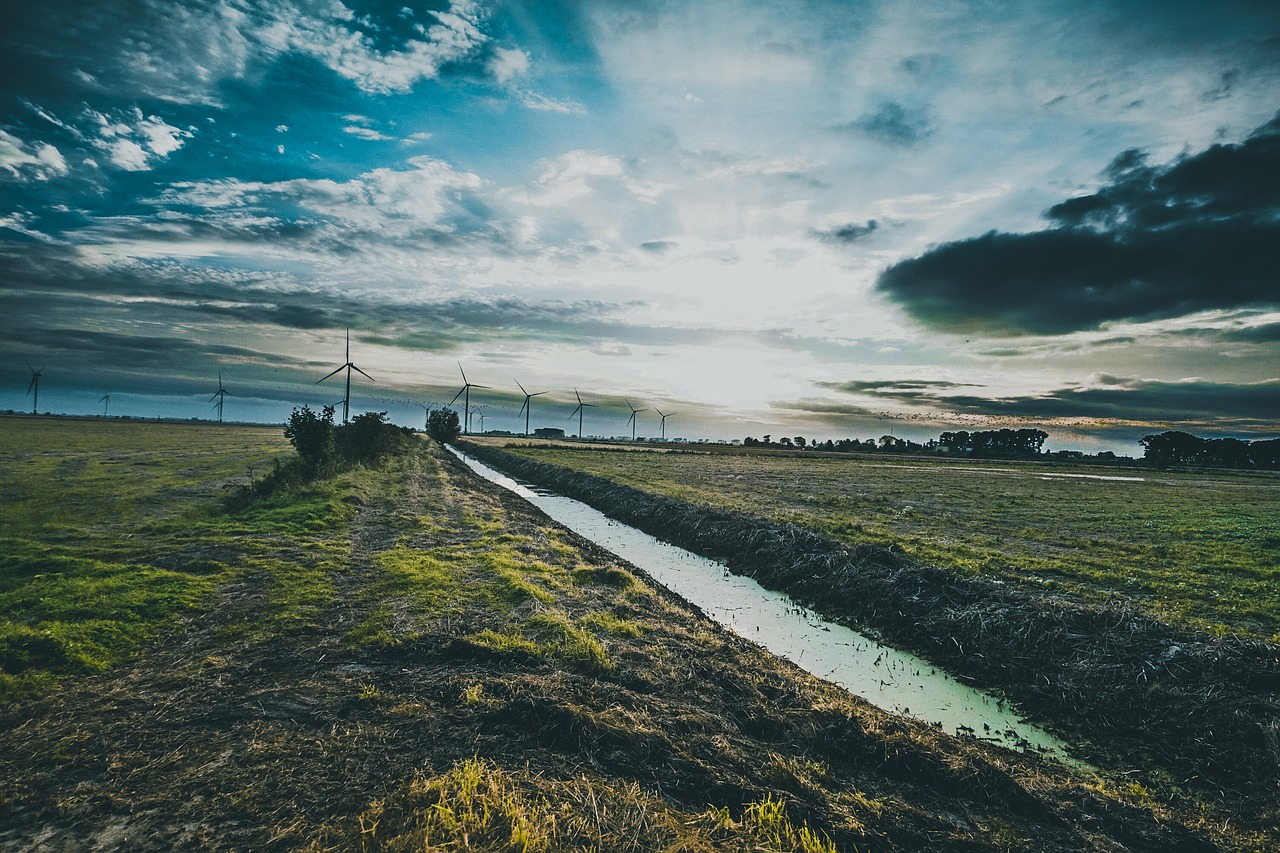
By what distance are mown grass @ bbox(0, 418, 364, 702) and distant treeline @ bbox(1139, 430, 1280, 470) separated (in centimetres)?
20910

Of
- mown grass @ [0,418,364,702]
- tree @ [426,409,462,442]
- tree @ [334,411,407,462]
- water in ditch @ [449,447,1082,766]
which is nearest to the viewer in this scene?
water in ditch @ [449,447,1082,766]

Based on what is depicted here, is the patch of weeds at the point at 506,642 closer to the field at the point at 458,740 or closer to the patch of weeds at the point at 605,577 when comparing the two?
the field at the point at 458,740

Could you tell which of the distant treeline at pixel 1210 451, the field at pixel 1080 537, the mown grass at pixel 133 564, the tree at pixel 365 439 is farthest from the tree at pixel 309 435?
the distant treeline at pixel 1210 451

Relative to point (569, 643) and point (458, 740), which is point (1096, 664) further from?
point (458, 740)

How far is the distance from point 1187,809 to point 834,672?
4.91 metres

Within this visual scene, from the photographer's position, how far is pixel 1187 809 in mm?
6648

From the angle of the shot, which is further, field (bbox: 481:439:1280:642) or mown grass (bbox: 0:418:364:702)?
field (bbox: 481:439:1280:642)

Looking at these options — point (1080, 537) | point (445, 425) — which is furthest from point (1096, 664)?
point (445, 425)

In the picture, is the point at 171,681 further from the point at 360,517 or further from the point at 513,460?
the point at 513,460

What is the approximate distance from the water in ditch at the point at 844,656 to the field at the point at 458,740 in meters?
1.15

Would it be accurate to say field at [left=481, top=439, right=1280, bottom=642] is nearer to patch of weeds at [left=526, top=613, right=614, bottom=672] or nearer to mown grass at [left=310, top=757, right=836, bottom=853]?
patch of weeds at [left=526, top=613, right=614, bottom=672]

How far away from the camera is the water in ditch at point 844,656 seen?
8.79m

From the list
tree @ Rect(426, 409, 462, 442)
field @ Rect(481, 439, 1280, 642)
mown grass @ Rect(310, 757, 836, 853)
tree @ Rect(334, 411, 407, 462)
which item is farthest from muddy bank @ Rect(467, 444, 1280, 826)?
tree @ Rect(426, 409, 462, 442)

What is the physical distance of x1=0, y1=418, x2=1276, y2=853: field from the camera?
17.8 ft
